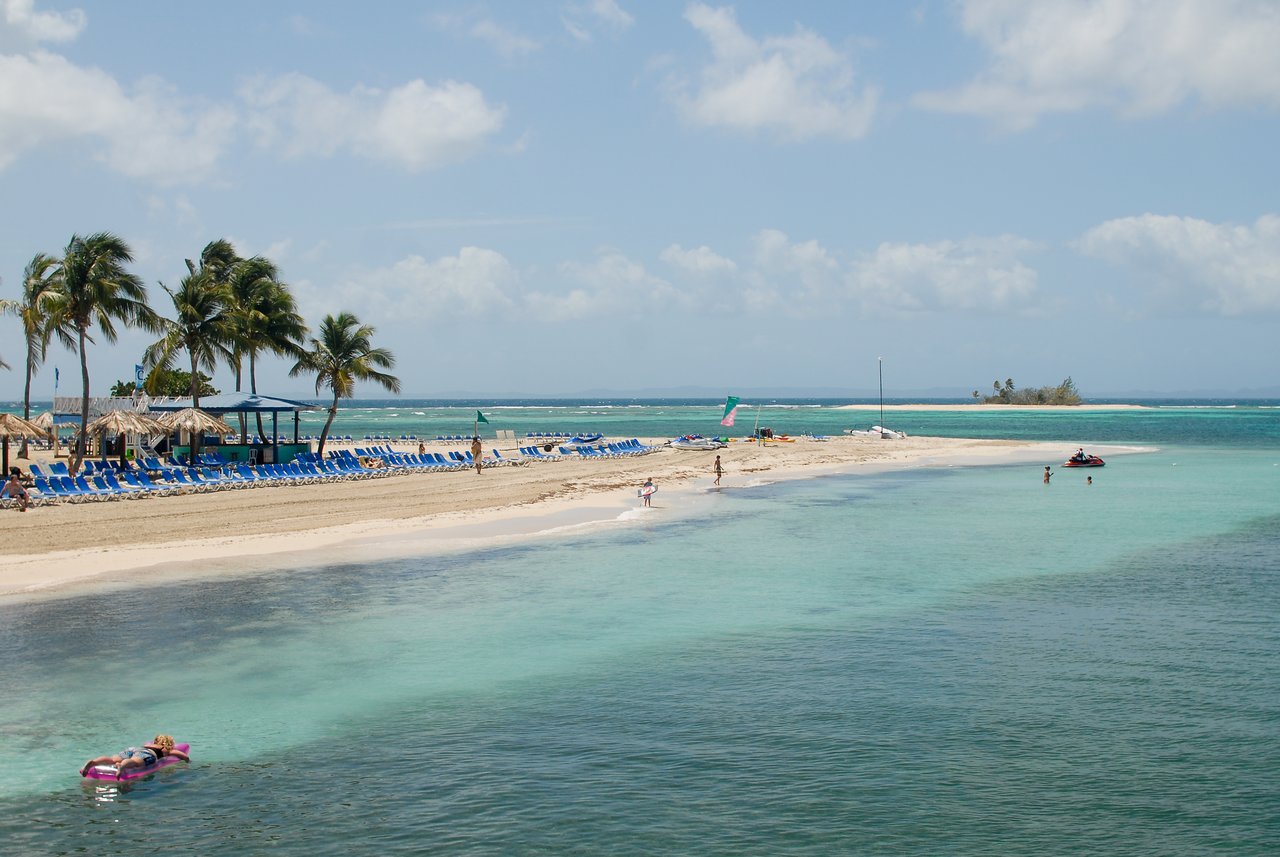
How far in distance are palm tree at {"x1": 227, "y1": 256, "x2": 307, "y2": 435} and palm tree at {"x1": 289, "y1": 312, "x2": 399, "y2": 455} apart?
1.89 metres

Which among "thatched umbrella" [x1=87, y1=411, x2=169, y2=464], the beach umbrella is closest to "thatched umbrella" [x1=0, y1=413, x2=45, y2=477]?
"thatched umbrella" [x1=87, y1=411, x2=169, y2=464]

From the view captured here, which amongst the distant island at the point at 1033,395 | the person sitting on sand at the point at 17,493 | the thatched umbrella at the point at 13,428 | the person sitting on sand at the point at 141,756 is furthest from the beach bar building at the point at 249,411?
the distant island at the point at 1033,395

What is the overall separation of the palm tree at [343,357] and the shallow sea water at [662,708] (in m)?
24.1

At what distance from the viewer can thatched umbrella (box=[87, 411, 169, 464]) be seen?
32406 mm

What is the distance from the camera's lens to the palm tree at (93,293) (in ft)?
101

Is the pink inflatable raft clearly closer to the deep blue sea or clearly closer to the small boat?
the deep blue sea

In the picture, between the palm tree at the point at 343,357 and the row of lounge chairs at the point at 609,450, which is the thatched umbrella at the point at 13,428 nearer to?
the palm tree at the point at 343,357

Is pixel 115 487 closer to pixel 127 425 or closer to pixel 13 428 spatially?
pixel 13 428

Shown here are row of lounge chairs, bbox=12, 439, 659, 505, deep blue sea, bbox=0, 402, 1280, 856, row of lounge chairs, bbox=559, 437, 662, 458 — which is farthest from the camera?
row of lounge chairs, bbox=559, 437, 662, 458

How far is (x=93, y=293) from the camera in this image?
30.7m

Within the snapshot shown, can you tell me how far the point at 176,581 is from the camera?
1736 cm

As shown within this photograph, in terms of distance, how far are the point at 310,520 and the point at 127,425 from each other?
11235 millimetres

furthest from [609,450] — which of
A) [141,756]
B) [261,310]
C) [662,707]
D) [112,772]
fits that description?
[112,772]

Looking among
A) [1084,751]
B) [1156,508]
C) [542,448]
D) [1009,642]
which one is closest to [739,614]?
[1009,642]
